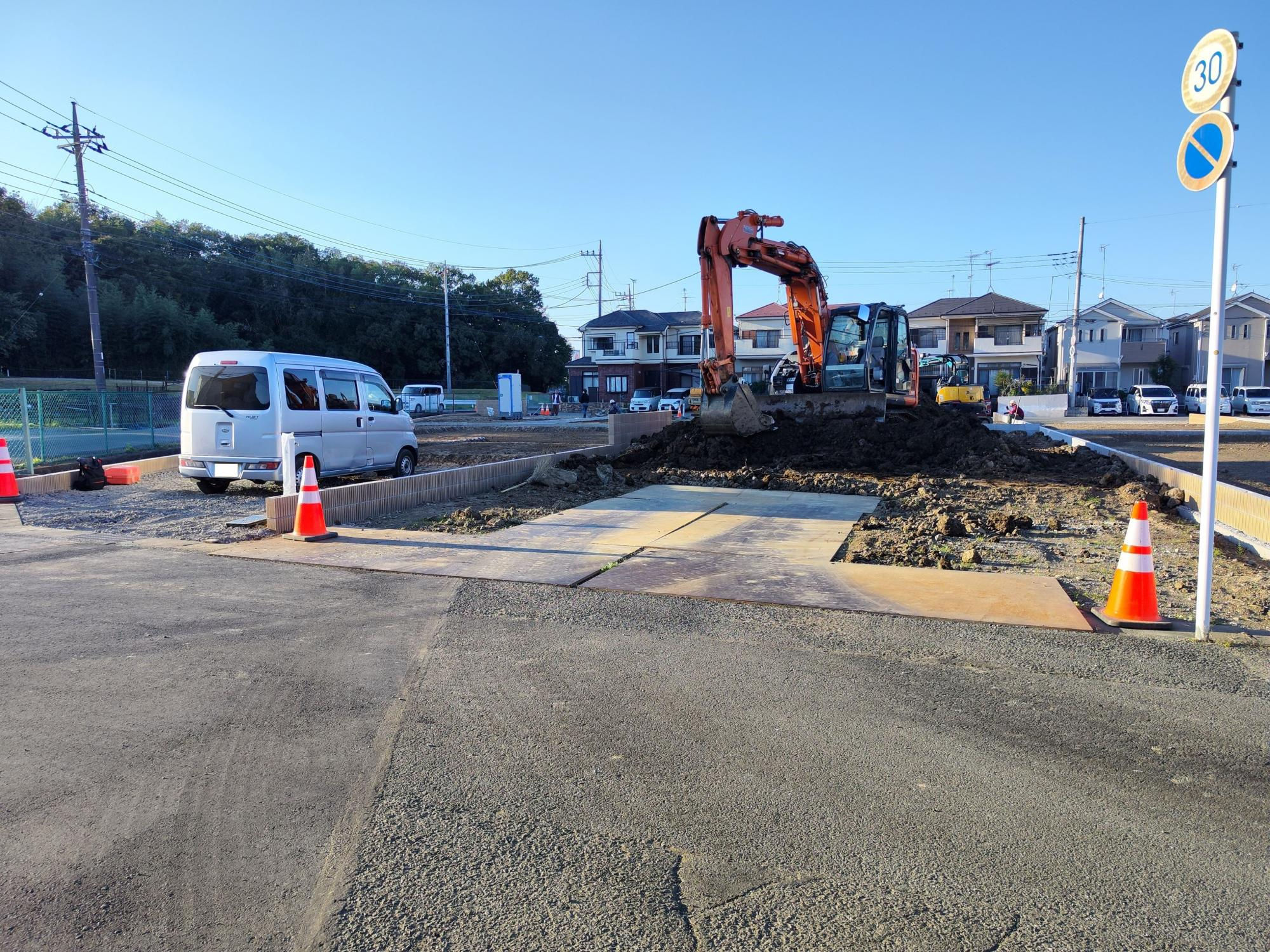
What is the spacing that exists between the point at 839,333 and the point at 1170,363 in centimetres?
5345

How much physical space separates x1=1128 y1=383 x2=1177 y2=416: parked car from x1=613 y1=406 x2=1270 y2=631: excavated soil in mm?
30023

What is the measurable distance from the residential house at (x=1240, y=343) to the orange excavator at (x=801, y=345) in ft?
160

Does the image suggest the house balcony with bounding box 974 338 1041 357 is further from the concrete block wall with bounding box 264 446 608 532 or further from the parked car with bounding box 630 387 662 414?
the concrete block wall with bounding box 264 446 608 532

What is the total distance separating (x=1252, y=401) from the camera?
42.2 meters

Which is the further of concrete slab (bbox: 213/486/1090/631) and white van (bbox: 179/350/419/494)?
white van (bbox: 179/350/419/494)

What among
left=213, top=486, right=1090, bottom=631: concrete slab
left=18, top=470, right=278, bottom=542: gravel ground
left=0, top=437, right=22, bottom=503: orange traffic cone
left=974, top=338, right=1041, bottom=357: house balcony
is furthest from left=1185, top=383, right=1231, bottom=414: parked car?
left=0, top=437, right=22, bottom=503: orange traffic cone

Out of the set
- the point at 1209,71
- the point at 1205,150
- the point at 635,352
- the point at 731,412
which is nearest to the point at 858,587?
the point at 1205,150

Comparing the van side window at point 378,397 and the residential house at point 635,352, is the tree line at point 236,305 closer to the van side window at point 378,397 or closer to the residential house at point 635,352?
the residential house at point 635,352

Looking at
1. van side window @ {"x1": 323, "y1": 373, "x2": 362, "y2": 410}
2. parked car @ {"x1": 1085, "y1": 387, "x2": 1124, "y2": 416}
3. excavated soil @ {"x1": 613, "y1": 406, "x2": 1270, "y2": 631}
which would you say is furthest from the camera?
parked car @ {"x1": 1085, "y1": 387, "x2": 1124, "y2": 416}

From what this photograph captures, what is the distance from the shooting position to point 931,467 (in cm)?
1504

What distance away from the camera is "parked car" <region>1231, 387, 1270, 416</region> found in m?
41.6

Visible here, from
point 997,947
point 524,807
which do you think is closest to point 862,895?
point 997,947

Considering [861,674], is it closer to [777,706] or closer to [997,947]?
[777,706]

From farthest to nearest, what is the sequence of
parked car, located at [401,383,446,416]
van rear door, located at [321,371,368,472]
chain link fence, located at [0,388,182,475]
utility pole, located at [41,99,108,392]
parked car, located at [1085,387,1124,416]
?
parked car, located at [401,383,446,416], parked car, located at [1085,387,1124,416], utility pole, located at [41,99,108,392], chain link fence, located at [0,388,182,475], van rear door, located at [321,371,368,472]
